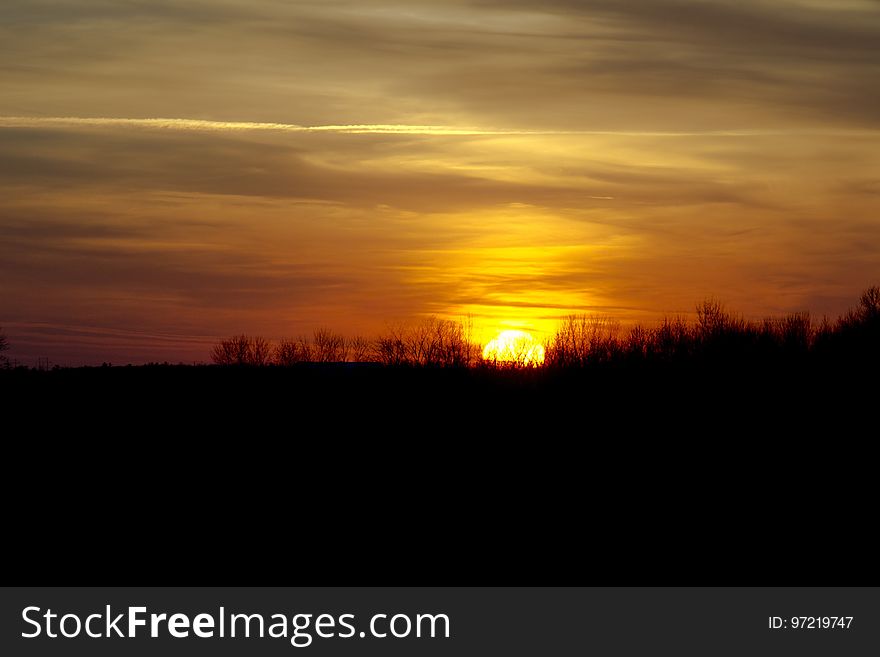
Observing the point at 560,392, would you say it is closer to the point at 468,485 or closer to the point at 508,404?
the point at 508,404

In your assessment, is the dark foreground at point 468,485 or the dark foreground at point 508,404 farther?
the dark foreground at point 508,404

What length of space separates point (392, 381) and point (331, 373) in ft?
18.7

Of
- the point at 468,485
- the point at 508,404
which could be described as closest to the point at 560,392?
the point at 508,404

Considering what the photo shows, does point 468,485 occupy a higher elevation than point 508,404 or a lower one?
lower

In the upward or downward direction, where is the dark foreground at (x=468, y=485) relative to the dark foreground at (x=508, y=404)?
downward

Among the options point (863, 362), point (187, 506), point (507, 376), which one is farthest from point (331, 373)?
point (187, 506)

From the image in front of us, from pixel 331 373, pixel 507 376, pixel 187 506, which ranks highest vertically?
pixel 331 373

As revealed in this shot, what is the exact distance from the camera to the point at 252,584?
10.7 meters

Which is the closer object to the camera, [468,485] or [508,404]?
[468,485]

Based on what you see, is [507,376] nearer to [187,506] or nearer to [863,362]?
[863,362]

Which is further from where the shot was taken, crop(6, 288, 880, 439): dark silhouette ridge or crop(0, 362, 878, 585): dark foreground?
crop(6, 288, 880, 439): dark silhouette ridge

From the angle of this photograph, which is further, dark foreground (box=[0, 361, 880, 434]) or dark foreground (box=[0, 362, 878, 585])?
dark foreground (box=[0, 361, 880, 434])

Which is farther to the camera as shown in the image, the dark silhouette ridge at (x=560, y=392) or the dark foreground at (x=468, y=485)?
the dark silhouette ridge at (x=560, y=392)

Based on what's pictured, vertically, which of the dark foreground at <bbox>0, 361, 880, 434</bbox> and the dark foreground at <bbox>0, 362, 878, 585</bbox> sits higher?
the dark foreground at <bbox>0, 361, 880, 434</bbox>
